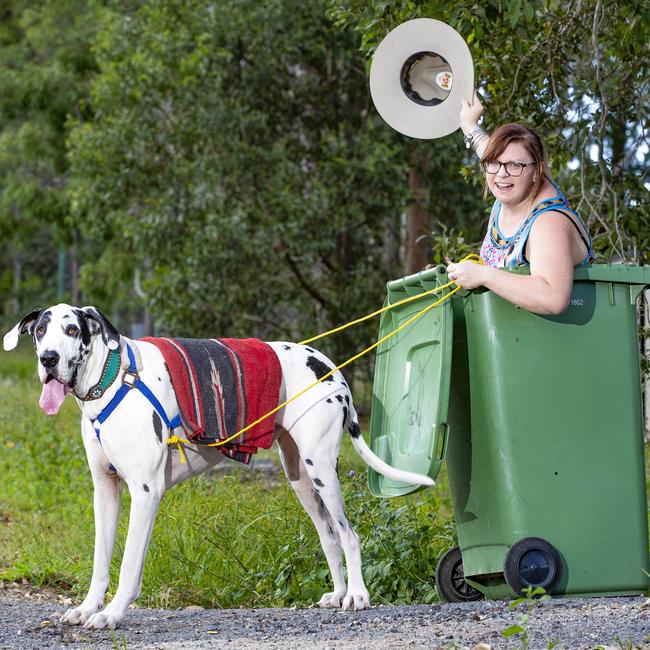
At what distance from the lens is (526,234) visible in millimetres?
4402

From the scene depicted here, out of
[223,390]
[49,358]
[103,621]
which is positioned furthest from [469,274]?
[103,621]

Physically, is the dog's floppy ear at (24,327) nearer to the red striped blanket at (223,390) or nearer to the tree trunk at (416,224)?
the red striped blanket at (223,390)

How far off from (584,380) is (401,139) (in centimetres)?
873

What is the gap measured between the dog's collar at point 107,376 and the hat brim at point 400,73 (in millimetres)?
1653

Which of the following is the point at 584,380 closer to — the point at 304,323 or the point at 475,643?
the point at 475,643

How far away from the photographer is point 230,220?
12008 mm

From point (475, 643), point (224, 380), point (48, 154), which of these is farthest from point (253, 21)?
point (475, 643)

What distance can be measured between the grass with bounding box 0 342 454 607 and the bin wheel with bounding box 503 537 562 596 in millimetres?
928

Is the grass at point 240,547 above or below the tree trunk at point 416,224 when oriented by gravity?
below

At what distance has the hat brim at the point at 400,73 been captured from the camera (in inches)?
195

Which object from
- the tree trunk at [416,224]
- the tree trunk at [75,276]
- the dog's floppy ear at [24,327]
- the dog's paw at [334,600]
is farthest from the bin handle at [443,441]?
the tree trunk at [75,276]

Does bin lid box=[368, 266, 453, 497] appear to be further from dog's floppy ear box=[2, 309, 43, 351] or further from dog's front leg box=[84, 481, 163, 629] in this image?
A: dog's floppy ear box=[2, 309, 43, 351]

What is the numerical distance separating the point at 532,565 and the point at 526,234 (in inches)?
51.2

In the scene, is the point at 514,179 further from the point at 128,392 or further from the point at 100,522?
the point at 100,522
